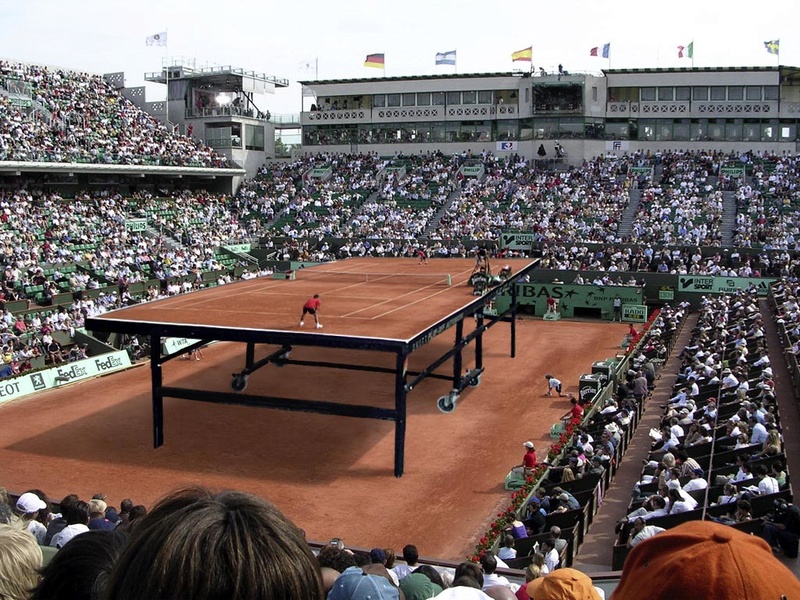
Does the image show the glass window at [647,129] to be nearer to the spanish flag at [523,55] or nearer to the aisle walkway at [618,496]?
the spanish flag at [523,55]

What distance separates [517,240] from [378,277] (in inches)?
733

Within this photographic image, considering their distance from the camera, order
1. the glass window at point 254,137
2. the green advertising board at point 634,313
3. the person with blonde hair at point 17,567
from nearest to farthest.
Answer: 1. the person with blonde hair at point 17,567
2. the green advertising board at point 634,313
3. the glass window at point 254,137

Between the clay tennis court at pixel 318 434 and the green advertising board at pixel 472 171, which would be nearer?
the clay tennis court at pixel 318 434

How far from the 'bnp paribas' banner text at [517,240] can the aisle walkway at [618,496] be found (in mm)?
22707

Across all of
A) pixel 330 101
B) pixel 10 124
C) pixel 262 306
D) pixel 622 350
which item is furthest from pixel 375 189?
pixel 262 306

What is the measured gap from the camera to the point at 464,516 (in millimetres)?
18031

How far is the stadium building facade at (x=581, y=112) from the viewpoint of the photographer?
6309 cm

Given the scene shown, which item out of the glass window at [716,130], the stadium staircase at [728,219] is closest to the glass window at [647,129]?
the glass window at [716,130]

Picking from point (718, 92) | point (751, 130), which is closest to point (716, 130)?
point (751, 130)

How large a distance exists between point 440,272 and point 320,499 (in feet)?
62.7

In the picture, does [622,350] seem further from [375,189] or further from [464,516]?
[375,189]

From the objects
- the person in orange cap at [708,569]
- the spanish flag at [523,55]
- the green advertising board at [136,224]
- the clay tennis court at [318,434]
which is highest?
the spanish flag at [523,55]

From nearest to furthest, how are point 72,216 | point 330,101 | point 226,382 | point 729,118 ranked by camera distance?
point 226,382 → point 72,216 → point 729,118 → point 330,101

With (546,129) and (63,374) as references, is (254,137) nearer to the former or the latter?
(546,129)
